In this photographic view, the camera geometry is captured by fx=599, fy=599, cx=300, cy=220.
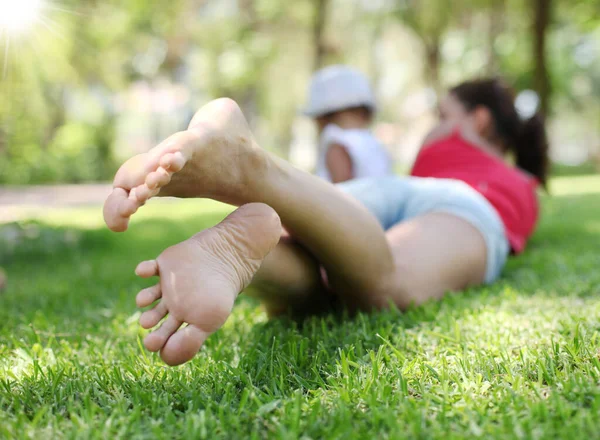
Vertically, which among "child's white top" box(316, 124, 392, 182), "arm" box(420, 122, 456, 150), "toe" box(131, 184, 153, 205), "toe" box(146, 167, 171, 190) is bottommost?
"child's white top" box(316, 124, 392, 182)

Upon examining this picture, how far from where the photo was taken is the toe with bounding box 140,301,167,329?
1163 mm

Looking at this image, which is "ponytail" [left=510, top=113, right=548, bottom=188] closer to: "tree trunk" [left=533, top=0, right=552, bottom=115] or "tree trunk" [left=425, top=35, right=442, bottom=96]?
"tree trunk" [left=533, top=0, right=552, bottom=115]

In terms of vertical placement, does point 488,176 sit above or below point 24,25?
below

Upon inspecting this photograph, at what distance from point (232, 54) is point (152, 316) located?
60.4 feet

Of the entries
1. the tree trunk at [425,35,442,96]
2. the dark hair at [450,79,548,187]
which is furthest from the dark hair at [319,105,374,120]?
the tree trunk at [425,35,442,96]

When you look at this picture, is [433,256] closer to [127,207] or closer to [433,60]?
[127,207]

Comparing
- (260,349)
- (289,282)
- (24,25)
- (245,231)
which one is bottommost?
(260,349)

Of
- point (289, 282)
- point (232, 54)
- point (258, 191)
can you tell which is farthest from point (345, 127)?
point (232, 54)

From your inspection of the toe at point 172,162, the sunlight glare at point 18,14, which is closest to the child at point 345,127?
the sunlight glare at point 18,14

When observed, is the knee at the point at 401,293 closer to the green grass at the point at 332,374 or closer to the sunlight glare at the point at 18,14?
the green grass at the point at 332,374

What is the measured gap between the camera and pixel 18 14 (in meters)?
4.27

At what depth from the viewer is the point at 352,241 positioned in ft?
5.25

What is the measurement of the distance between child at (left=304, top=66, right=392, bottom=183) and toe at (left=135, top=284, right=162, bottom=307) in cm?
241

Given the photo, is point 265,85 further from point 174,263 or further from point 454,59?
point 174,263
